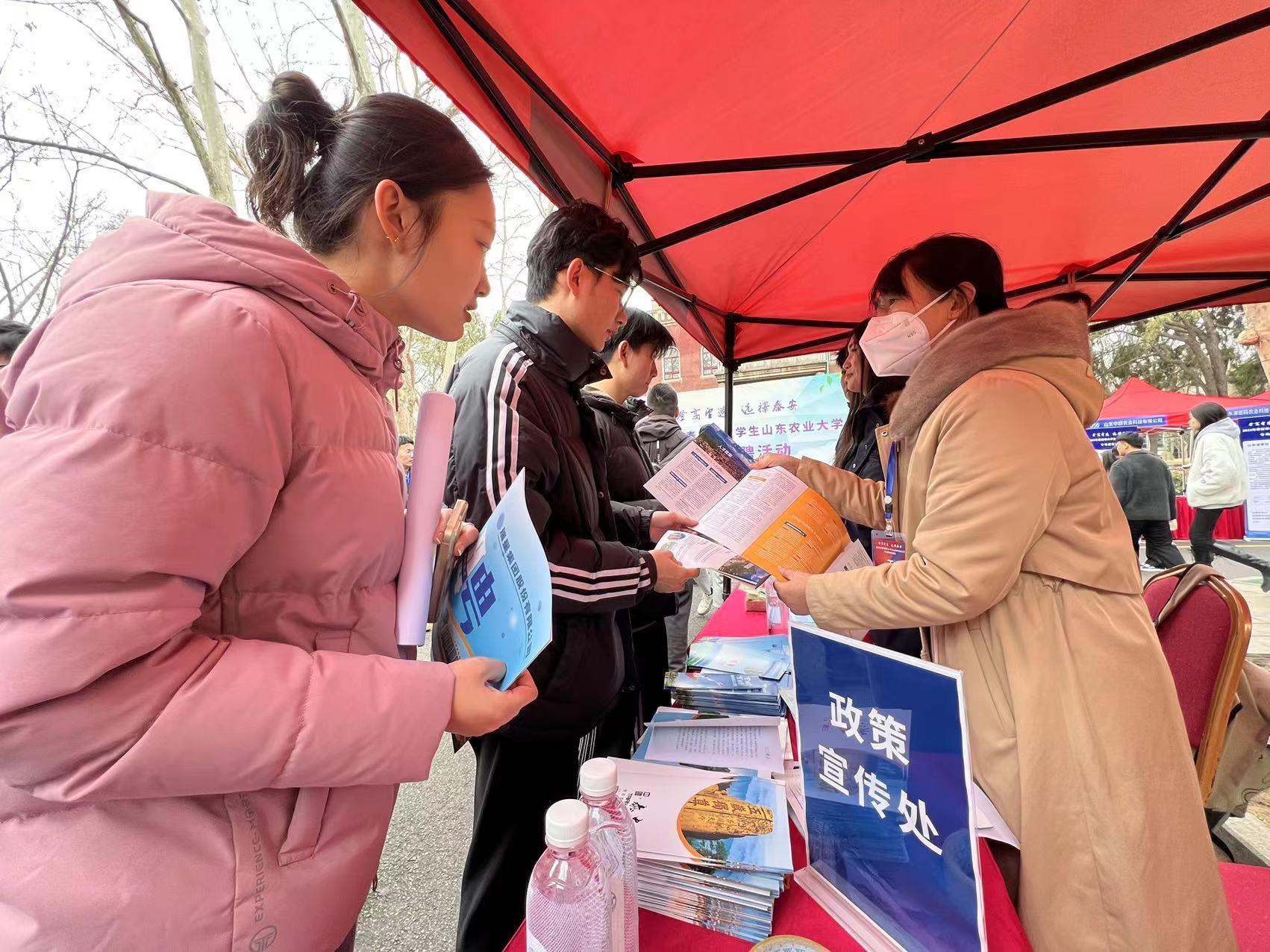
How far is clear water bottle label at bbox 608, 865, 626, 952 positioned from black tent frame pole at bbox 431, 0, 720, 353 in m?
1.41

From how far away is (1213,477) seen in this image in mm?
6457

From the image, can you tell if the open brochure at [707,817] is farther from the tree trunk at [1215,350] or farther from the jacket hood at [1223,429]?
the tree trunk at [1215,350]

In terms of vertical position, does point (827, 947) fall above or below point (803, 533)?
below

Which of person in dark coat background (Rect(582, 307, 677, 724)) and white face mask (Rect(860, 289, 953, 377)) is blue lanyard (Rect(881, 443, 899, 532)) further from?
person in dark coat background (Rect(582, 307, 677, 724))

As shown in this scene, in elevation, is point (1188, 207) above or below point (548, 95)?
above

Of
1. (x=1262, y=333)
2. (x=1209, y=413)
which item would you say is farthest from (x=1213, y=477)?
(x=1262, y=333)

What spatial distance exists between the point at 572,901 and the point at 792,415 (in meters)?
7.14

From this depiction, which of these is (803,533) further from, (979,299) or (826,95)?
(826,95)

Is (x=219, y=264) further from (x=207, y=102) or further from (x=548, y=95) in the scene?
(x=207, y=102)

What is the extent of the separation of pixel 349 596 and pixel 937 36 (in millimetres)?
1870

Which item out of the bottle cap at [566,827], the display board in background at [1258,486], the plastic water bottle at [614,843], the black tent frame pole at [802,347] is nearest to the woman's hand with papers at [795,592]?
the plastic water bottle at [614,843]

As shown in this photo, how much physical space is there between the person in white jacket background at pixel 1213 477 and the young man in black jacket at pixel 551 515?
8056mm

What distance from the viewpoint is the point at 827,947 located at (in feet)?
2.24

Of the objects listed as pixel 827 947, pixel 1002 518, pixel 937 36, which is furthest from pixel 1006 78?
pixel 827 947
